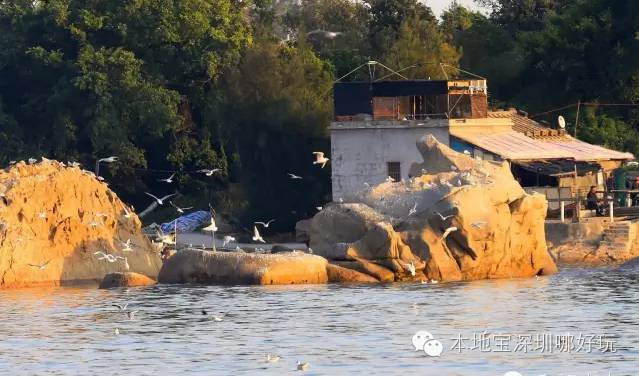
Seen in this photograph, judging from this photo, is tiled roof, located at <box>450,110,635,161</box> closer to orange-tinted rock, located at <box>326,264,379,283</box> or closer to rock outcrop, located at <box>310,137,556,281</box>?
rock outcrop, located at <box>310,137,556,281</box>

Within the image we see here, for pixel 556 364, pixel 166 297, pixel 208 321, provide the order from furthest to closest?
pixel 166 297, pixel 208 321, pixel 556 364

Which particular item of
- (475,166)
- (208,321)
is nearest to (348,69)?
(475,166)

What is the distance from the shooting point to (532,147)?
53969mm

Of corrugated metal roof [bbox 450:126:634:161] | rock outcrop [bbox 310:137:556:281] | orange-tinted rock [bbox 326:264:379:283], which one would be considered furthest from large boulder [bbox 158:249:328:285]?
corrugated metal roof [bbox 450:126:634:161]

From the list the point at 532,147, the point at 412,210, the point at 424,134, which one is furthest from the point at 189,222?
the point at 412,210

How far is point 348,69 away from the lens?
64.5 meters

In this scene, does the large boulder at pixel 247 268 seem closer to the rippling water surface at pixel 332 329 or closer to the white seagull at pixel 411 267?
the rippling water surface at pixel 332 329

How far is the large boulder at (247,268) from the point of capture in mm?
40344

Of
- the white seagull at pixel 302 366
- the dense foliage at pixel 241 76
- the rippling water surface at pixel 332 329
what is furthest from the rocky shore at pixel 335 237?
the white seagull at pixel 302 366

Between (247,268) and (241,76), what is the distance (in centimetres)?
2045

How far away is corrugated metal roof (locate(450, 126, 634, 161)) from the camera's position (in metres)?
52.8

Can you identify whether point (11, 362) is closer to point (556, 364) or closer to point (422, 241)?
point (556, 364)

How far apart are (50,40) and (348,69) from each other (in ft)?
37.1

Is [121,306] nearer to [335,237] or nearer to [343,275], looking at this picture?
[343,275]
